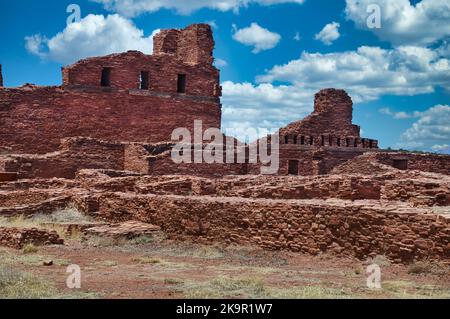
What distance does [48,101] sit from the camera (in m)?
29.8

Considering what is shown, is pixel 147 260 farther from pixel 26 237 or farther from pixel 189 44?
pixel 189 44

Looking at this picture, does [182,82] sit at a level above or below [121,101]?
above

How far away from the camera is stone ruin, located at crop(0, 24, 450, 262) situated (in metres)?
12.4

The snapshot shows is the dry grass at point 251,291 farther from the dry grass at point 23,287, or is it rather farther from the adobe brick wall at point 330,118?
the adobe brick wall at point 330,118

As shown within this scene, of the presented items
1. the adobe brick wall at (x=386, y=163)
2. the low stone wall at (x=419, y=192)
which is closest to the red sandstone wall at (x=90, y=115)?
the adobe brick wall at (x=386, y=163)

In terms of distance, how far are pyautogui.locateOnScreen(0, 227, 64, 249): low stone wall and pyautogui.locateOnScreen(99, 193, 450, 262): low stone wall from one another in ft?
9.65

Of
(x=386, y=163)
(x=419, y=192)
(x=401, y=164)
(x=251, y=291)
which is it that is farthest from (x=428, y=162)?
(x=251, y=291)

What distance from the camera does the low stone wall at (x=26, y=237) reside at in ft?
46.7

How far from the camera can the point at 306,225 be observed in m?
12.9

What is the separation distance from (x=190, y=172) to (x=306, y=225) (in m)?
15.0

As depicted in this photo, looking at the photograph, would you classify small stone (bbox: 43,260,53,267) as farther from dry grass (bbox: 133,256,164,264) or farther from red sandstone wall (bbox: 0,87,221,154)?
red sandstone wall (bbox: 0,87,221,154)

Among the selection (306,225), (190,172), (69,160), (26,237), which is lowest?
(26,237)

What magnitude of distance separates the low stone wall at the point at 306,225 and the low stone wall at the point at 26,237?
116 inches

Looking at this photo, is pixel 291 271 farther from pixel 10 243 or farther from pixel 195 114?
pixel 195 114
